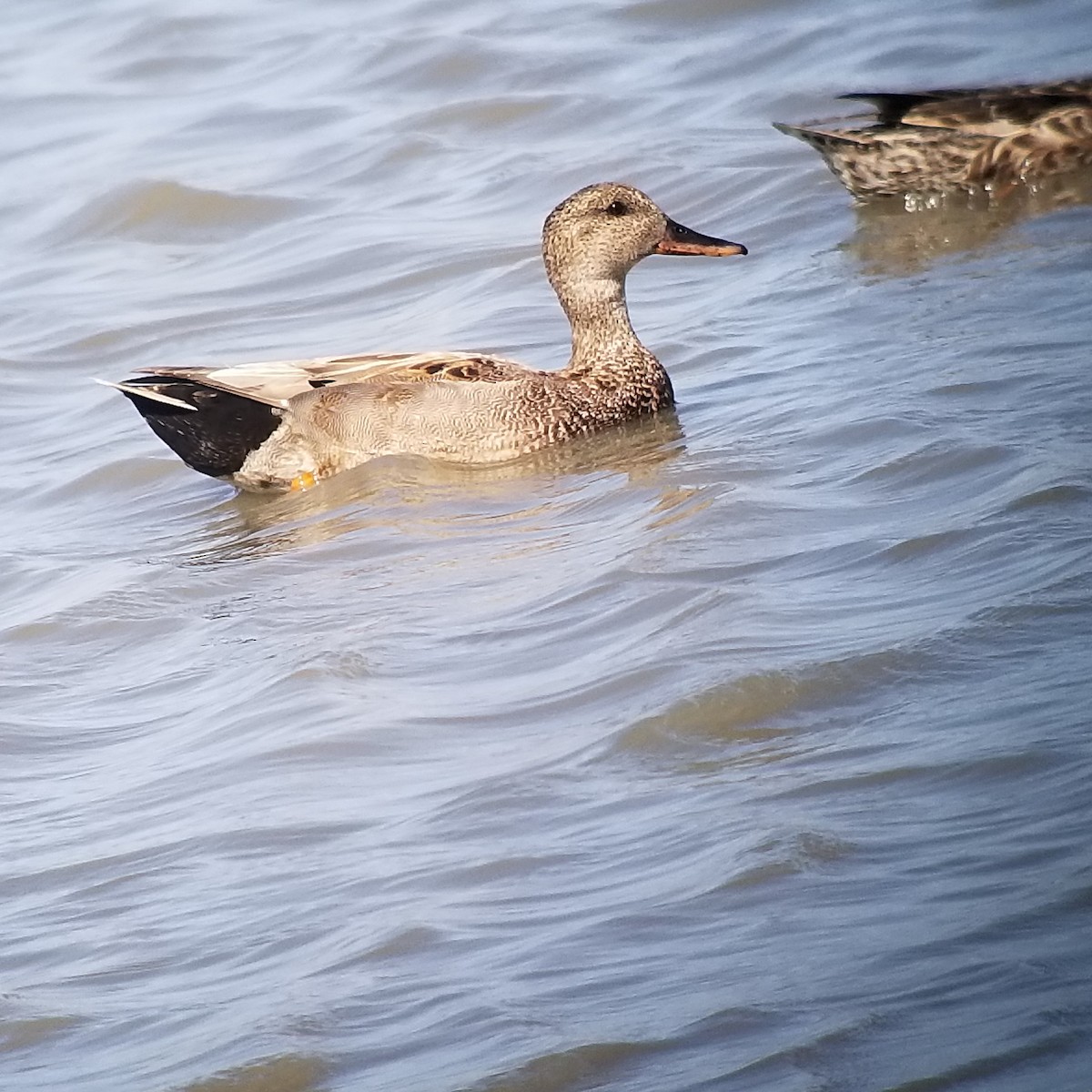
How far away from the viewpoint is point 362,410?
8078mm

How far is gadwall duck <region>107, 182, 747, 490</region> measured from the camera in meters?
8.02

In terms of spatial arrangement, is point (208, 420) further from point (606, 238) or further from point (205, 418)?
point (606, 238)

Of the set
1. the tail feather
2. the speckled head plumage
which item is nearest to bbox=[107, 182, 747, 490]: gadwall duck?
the tail feather

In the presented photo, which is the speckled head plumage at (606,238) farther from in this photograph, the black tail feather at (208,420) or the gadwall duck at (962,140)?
the gadwall duck at (962,140)

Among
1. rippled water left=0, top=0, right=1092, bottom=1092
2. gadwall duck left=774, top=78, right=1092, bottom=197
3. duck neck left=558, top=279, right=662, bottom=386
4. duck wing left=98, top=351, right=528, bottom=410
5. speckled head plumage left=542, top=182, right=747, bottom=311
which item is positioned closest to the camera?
rippled water left=0, top=0, right=1092, bottom=1092

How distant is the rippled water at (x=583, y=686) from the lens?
3674 mm

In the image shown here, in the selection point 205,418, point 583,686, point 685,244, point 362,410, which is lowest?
point 583,686

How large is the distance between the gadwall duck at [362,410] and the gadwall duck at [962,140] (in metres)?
2.70

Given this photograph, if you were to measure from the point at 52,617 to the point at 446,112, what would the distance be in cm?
717

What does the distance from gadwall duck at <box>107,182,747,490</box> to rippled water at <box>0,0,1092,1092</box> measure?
0.16 metres

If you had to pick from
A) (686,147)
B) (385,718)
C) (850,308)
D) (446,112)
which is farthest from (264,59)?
(385,718)

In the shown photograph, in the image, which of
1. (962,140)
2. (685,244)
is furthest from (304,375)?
(962,140)

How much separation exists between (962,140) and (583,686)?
6054mm

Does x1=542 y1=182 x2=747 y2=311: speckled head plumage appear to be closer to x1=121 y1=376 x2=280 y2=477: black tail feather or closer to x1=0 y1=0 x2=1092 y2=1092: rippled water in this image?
x1=0 y1=0 x2=1092 y2=1092: rippled water
